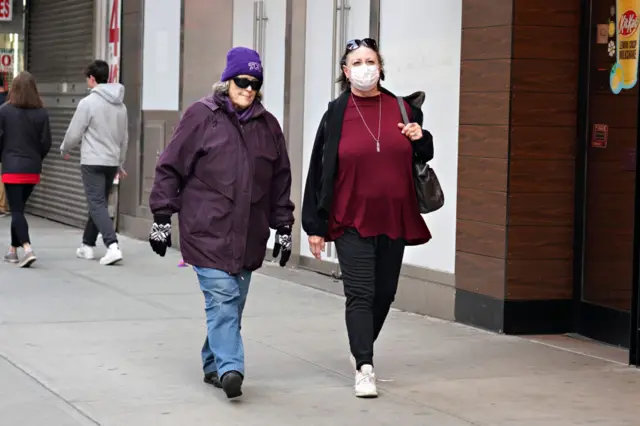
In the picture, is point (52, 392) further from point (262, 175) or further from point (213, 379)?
point (262, 175)

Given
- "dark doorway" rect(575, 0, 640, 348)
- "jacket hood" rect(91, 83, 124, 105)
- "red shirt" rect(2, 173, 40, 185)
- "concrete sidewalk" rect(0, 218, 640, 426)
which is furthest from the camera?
"jacket hood" rect(91, 83, 124, 105)

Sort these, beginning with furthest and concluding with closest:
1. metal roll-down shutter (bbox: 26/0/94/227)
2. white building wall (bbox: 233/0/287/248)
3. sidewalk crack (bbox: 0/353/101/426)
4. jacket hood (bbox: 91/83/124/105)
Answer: metal roll-down shutter (bbox: 26/0/94/227)
white building wall (bbox: 233/0/287/248)
jacket hood (bbox: 91/83/124/105)
sidewalk crack (bbox: 0/353/101/426)

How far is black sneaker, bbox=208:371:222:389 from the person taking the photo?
23.4ft

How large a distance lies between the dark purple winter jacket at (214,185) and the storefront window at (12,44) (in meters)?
12.8

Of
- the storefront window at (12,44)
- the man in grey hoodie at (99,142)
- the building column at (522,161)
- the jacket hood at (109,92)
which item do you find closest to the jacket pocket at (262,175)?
the building column at (522,161)

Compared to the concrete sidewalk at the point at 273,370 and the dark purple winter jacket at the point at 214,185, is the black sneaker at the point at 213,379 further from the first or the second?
the dark purple winter jacket at the point at 214,185

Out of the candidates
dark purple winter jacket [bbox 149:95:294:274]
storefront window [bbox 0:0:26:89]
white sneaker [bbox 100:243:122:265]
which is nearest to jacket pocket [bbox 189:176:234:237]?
dark purple winter jacket [bbox 149:95:294:274]

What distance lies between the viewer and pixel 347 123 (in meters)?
7.07

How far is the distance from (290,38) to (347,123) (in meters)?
5.53

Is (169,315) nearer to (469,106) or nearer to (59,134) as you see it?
(469,106)

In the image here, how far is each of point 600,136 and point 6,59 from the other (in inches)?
496

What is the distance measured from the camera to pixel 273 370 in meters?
7.69

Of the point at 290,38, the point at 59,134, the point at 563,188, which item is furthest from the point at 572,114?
the point at 59,134

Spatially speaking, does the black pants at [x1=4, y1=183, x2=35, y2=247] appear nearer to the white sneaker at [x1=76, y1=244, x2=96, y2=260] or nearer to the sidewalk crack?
the white sneaker at [x1=76, y1=244, x2=96, y2=260]
